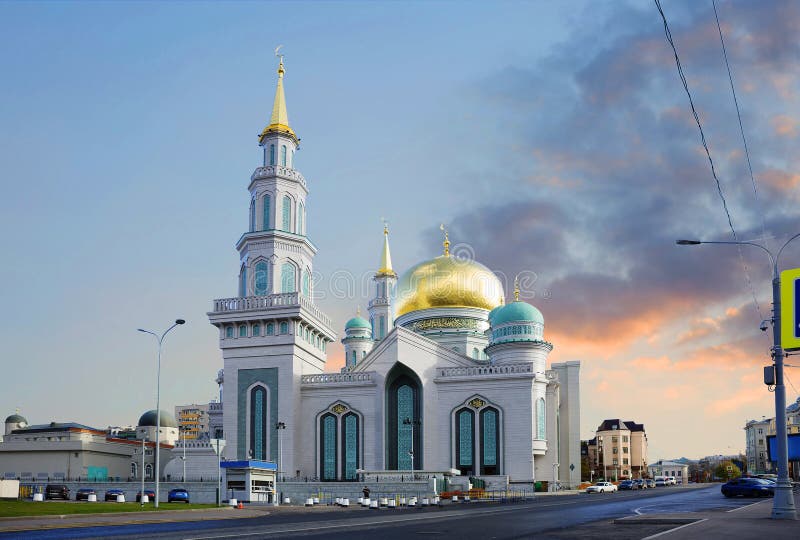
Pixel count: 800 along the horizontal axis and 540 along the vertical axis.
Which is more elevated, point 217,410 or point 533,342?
point 533,342

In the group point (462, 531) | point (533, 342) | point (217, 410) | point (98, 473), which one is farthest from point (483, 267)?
point (462, 531)

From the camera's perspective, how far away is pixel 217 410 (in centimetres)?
8431

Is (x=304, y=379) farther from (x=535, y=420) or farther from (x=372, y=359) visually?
(x=535, y=420)

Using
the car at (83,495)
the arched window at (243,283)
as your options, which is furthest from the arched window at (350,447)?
the car at (83,495)

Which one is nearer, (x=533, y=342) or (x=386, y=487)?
(x=386, y=487)

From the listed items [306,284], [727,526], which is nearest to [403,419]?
[306,284]

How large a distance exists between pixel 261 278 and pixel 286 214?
→ 5393 mm

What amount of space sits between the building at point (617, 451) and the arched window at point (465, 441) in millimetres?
96347

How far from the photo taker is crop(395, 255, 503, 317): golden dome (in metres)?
83.1

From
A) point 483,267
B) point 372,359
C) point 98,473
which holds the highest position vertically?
point 483,267

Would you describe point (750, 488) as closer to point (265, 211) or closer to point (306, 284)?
point (306, 284)

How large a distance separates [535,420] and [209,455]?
25.1 m

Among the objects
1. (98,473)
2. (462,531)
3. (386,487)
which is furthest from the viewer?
(98,473)

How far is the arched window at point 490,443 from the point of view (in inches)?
2598
